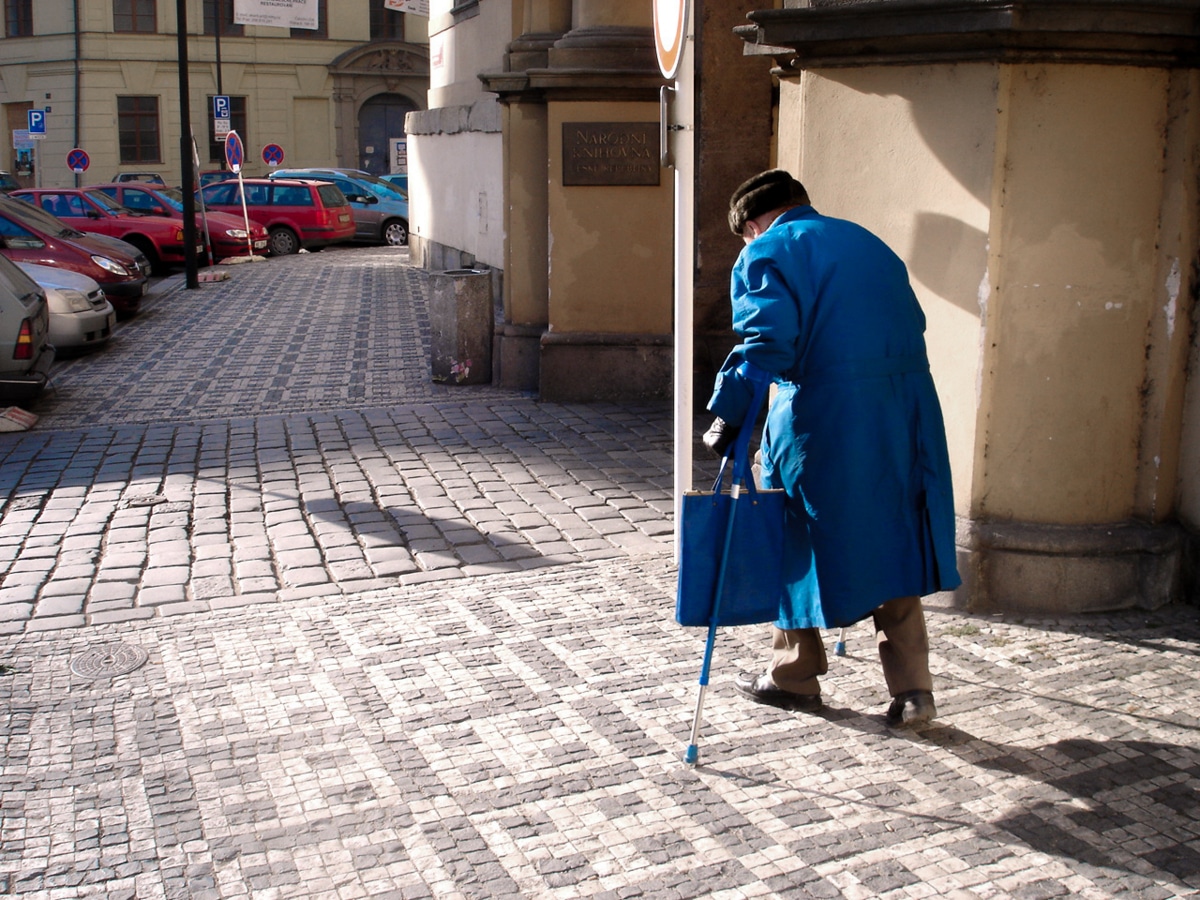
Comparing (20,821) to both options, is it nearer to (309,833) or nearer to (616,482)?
(309,833)

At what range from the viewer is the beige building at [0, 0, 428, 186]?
145 feet

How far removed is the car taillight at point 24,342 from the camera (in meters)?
10.3

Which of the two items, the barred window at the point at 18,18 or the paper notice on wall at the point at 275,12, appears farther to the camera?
the barred window at the point at 18,18

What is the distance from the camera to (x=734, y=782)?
4.01m

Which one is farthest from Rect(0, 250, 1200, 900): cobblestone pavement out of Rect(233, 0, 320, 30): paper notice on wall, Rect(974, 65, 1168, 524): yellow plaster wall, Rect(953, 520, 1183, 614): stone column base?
Rect(233, 0, 320, 30): paper notice on wall

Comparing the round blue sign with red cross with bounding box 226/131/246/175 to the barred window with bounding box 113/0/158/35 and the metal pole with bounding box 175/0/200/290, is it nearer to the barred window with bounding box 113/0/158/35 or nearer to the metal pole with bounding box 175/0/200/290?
the metal pole with bounding box 175/0/200/290

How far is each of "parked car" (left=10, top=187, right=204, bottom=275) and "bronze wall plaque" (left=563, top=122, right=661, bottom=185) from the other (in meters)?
14.0

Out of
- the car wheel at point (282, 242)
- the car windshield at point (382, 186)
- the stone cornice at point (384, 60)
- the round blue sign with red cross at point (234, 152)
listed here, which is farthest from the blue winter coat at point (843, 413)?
the stone cornice at point (384, 60)

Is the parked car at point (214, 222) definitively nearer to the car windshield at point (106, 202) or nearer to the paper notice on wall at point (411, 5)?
the car windshield at point (106, 202)

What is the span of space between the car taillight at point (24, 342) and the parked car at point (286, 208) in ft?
54.6

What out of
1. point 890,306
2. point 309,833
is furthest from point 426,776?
point 890,306

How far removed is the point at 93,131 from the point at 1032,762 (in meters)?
45.7

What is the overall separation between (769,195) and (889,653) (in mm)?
1537

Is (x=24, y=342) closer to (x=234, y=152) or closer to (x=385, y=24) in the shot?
(x=234, y=152)
